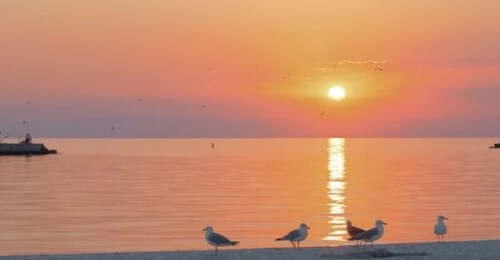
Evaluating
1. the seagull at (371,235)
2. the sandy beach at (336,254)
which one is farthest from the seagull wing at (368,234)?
the sandy beach at (336,254)

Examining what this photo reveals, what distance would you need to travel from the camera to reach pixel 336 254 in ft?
83.3

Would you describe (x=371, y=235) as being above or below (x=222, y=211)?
below

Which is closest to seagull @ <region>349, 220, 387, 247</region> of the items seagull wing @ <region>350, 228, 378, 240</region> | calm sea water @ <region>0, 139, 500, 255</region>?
seagull wing @ <region>350, 228, 378, 240</region>

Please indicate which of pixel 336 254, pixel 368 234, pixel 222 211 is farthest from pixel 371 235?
pixel 222 211

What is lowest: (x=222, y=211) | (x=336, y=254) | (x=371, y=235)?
(x=336, y=254)

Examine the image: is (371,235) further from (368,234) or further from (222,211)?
(222,211)

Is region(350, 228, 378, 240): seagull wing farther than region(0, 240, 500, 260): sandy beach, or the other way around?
region(350, 228, 378, 240): seagull wing

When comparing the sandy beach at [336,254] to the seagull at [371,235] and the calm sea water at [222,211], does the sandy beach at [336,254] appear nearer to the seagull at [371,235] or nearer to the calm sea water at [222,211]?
the seagull at [371,235]

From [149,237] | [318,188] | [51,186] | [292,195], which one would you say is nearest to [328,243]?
[149,237]

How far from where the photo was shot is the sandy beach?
2484 centimetres

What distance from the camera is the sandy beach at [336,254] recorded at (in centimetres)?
2484

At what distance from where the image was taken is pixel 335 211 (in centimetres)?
5488

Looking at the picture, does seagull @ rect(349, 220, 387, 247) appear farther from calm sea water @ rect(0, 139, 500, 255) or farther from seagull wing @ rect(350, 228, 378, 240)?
→ calm sea water @ rect(0, 139, 500, 255)

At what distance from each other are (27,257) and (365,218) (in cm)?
2833
